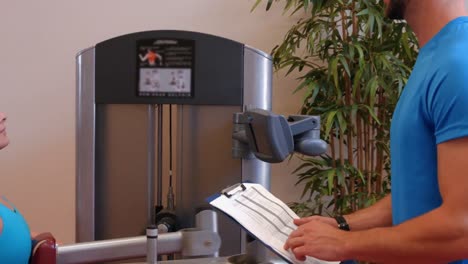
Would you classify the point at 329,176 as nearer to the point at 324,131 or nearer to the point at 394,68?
the point at 324,131

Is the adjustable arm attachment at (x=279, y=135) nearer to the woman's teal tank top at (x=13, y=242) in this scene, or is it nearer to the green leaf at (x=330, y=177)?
the woman's teal tank top at (x=13, y=242)

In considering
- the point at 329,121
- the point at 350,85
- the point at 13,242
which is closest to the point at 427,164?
the point at 13,242

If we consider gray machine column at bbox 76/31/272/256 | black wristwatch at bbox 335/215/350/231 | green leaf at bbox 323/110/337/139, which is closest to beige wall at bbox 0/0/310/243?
green leaf at bbox 323/110/337/139

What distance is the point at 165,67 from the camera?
1.58 metres

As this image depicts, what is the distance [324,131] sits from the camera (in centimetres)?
219

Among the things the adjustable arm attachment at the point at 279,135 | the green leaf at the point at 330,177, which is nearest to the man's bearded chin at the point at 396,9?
the adjustable arm attachment at the point at 279,135

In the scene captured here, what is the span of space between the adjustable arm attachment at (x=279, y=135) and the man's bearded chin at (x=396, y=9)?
0.87 feet

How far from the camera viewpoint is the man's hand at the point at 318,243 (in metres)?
0.91

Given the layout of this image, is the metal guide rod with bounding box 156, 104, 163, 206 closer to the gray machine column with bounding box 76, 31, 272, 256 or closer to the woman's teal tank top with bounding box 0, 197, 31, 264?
the gray machine column with bounding box 76, 31, 272, 256

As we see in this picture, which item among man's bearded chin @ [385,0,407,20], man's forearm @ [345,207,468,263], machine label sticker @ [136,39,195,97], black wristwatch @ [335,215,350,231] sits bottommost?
black wristwatch @ [335,215,350,231]

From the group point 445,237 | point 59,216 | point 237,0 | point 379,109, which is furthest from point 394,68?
point 59,216

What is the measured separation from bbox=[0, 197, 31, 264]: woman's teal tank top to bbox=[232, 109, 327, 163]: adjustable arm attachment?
1.74 ft

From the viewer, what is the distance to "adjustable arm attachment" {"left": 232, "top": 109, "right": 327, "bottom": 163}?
101 cm

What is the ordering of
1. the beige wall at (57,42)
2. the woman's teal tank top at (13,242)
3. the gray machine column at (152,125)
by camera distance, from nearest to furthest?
the woman's teal tank top at (13,242) → the gray machine column at (152,125) → the beige wall at (57,42)
